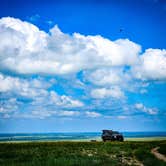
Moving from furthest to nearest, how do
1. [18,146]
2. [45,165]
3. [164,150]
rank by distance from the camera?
[18,146]
[164,150]
[45,165]

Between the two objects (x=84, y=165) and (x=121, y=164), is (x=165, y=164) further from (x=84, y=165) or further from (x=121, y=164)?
(x=84, y=165)

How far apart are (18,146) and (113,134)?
102ft

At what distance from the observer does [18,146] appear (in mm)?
55500

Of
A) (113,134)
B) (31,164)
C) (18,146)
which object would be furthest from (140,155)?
(113,134)

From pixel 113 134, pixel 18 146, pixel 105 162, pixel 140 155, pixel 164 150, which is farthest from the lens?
A: pixel 113 134

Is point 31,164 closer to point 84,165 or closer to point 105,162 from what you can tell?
point 84,165

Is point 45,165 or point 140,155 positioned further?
point 140,155

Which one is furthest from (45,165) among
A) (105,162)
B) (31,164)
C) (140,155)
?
(140,155)

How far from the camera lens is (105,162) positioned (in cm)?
3309

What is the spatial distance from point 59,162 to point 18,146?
2454 cm

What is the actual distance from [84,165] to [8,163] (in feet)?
22.9

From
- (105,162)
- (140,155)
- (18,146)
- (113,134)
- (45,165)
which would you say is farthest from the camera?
(113,134)

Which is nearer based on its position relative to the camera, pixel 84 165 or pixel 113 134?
pixel 84 165

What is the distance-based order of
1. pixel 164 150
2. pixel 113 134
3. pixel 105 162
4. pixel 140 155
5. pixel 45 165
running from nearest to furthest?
pixel 45 165, pixel 105 162, pixel 140 155, pixel 164 150, pixel 113 134
